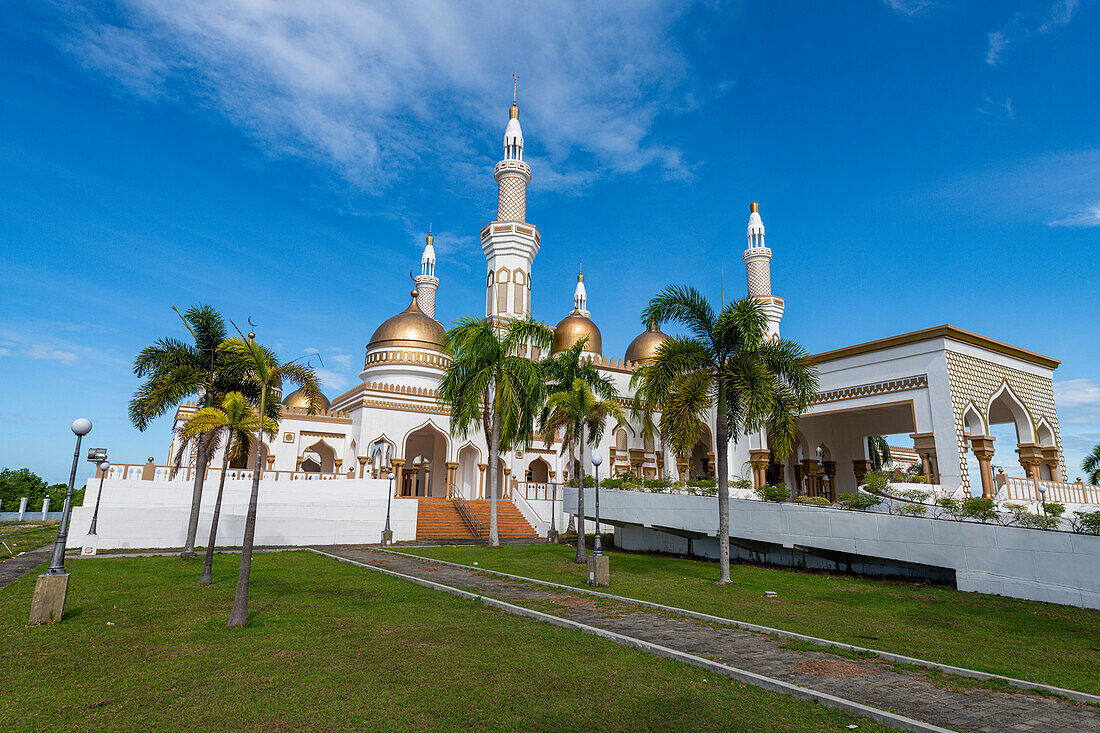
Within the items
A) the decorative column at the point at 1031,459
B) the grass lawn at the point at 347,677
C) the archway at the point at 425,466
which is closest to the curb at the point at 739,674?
the grass lawn at the point at 347,677

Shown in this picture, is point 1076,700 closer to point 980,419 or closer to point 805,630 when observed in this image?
point 805,630

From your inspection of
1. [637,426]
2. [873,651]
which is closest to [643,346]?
[637,426]

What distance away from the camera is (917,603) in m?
12.4

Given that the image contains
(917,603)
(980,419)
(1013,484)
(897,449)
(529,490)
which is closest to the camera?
(917,603)

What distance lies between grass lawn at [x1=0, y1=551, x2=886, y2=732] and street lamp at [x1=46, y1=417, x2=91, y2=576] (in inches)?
32.1

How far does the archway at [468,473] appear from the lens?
3422cm

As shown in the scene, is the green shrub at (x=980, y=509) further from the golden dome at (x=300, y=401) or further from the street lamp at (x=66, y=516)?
the golden dome at (x=300, y=401)

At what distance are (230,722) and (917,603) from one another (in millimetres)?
12423

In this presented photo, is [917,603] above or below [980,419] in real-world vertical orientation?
below

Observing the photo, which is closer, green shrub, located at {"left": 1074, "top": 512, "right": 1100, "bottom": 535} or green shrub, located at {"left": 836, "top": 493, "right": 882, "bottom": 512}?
green shrub, located at {"left": 1074, "top": 512, "right": 1100, "bottom": 535}

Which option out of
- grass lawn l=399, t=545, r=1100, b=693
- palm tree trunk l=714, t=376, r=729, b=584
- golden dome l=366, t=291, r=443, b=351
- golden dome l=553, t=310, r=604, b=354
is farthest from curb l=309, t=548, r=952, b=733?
golden dome l=553, t=310, r=604, b=354

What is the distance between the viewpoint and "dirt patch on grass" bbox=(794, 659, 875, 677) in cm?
721

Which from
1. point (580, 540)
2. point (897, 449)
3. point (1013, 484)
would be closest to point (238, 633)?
point (580, 540)

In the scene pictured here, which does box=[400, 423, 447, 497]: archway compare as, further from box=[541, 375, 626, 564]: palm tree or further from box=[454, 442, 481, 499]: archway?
box=[541, 375, 626, 564]: palm tree
